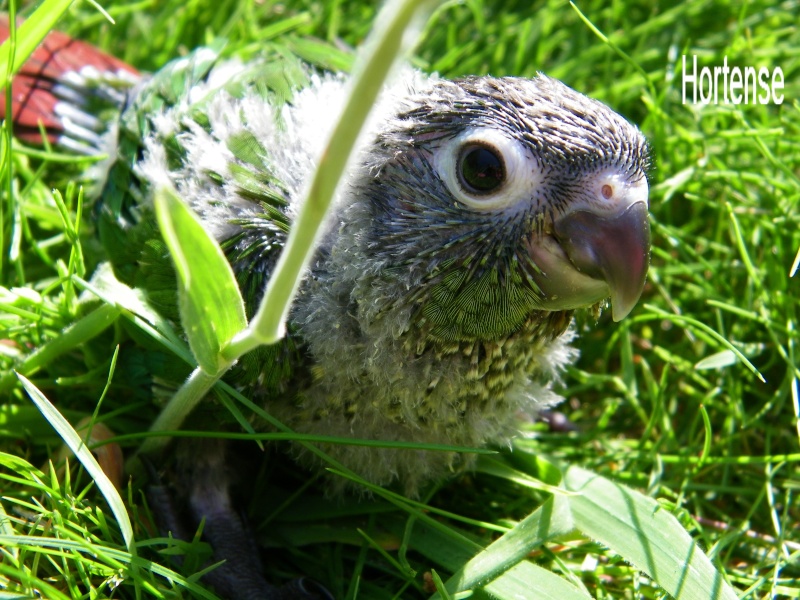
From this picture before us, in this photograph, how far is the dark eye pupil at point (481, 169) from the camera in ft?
4.82

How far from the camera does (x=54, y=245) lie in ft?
7.41

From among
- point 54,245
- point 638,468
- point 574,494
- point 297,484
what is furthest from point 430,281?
point 54,245

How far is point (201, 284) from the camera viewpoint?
123 cm

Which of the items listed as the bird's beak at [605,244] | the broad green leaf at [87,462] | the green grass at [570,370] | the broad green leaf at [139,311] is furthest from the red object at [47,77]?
the bird's beak at [605,244]

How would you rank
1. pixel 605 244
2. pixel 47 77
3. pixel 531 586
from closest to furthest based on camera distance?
pixel 605 244 < pixel 531 586 < pixel 47 77

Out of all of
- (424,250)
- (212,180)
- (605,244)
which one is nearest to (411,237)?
(424,250)

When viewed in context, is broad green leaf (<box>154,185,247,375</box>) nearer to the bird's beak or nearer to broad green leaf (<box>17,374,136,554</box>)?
broad green leaf (<box>17,374,136,554</box>)

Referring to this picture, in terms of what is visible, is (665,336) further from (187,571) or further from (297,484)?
(187,571)

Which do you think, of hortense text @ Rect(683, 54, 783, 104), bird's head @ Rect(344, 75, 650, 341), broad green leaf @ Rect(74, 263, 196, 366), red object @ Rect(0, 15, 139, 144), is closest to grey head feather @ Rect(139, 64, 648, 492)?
bird's head @ Rect(344, 75, 650, 341)

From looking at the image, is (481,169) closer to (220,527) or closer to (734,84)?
(220,527)

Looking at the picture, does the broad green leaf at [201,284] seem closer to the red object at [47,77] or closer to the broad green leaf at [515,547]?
the broad green leaf at [515,547]

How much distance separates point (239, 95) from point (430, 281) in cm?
79

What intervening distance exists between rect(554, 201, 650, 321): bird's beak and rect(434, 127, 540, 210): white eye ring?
103mm

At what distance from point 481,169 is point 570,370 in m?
0.96
